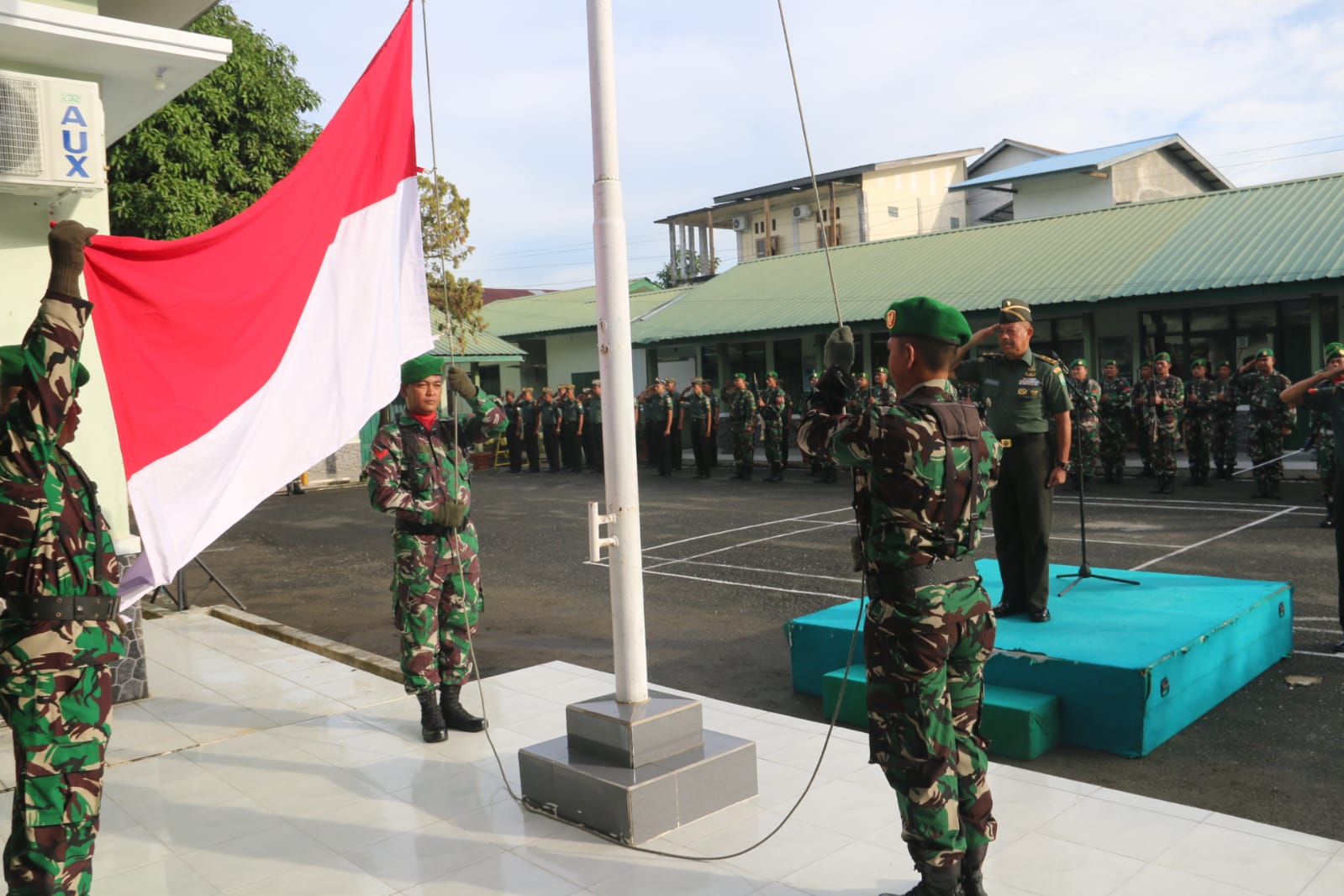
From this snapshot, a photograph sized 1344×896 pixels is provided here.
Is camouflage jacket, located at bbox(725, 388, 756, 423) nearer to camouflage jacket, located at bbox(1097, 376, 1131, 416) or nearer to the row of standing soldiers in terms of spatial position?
the row of standing soldiers

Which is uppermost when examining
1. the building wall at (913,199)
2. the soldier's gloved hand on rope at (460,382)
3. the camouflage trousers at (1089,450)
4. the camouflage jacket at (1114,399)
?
the building wall at (913,199)

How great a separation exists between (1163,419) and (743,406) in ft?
25.9

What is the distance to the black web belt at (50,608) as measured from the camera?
128 inches

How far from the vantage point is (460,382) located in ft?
17.3

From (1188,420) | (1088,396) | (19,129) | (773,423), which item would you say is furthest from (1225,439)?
(19,129)

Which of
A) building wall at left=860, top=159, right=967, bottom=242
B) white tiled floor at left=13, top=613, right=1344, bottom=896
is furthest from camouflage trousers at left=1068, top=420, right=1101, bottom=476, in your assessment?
building wall at left=860, top=159, right=967, bottom=242

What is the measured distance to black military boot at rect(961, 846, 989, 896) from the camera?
3.48m

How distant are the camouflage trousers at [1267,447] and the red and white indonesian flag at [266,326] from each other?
12759 millimetres

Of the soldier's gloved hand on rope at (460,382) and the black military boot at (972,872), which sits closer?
the black military boot at (972,872)

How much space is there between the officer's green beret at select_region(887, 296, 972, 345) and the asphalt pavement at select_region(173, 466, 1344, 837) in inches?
100

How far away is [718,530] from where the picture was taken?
1341 cm

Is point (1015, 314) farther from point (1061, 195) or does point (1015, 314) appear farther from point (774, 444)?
point (1061, 195)

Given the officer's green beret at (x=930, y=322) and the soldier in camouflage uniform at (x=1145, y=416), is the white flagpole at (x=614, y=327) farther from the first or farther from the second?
the soldier in camouflage uniform at (x=1145, y=416)

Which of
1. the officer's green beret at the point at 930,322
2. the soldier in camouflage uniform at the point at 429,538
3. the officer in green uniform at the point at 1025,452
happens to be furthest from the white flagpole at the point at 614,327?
the officer in green uniform at the point at 1025,452
